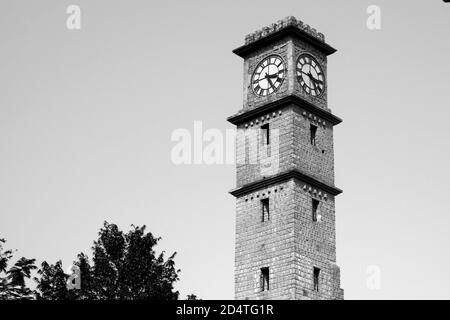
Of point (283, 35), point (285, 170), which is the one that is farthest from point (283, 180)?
point (283, 35)

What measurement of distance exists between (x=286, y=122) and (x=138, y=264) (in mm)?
16744

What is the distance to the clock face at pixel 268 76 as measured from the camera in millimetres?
76938

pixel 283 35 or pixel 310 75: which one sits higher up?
pixel 283 35

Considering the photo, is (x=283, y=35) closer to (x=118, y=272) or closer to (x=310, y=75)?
(x=310, y=75)

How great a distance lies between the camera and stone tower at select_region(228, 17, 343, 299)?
71.6 metres

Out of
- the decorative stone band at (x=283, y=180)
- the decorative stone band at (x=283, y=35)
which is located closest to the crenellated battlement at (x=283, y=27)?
the decorative stone band at (x=283, y=35)

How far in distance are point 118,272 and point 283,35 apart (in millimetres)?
21548

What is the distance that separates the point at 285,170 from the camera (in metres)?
73.6

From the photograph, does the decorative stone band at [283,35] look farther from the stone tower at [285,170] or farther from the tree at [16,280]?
the tree at [16,280]

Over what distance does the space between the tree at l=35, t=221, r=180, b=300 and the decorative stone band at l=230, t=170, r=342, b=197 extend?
10.1 metres

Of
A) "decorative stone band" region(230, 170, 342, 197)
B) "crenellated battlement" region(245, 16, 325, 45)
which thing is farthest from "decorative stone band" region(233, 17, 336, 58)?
"decorative stone band" region(230, 170, 342, 197)

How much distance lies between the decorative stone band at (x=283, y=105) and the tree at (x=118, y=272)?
12.8m

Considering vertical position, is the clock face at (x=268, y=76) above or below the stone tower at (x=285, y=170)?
above
